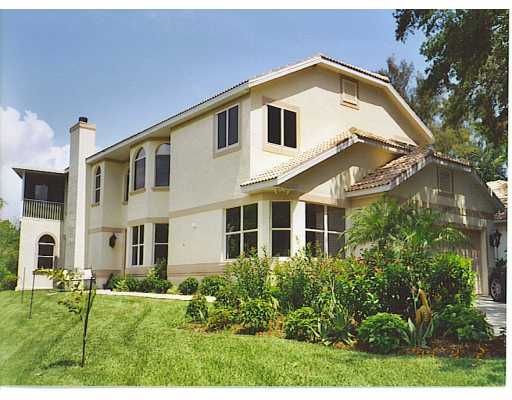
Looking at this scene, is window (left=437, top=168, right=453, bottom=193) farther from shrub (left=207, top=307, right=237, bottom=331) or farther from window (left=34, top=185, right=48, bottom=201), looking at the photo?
window (left=34, top=185, right=48, bottom=201)

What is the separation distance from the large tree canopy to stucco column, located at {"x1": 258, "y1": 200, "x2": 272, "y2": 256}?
4.71 m

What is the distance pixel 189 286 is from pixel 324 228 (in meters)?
3.69

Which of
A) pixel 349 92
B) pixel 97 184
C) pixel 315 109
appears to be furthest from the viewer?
pixel 97 184

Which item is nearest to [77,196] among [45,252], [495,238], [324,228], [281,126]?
[45,252]

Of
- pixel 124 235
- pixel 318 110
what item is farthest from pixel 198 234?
pixel 124 235

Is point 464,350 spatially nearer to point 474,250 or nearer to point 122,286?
point 474,250

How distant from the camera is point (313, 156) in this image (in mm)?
12906

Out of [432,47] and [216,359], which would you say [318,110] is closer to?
[432,47]

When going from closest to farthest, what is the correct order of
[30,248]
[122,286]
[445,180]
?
[445,180] < [30,248] < [122,286]

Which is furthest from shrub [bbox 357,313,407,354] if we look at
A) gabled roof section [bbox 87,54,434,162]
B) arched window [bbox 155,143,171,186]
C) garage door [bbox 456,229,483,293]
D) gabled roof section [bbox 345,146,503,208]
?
arched window [bbox 155,143,171,186]

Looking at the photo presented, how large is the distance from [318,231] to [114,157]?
934cm

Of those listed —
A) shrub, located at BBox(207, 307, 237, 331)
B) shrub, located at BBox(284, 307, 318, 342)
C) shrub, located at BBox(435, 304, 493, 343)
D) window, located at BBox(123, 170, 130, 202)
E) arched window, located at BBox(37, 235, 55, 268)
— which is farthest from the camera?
window, located at BBox(123, 170, 130, 202)

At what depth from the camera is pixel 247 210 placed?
13.8m

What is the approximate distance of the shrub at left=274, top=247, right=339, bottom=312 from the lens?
9.55 m
